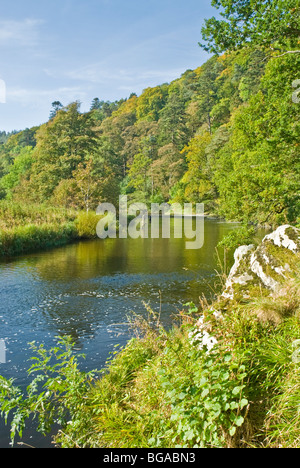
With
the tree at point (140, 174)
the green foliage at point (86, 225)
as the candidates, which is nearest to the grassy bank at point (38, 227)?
the green foliage at point (86, 225)

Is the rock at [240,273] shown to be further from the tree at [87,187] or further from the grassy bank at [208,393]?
the tree at [87,187]

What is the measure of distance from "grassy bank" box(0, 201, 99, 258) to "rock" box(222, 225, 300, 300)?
14.0 meters

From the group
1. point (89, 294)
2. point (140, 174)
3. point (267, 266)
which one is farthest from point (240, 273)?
point (140, 174)

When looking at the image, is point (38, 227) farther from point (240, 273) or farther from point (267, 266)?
point (267, 266)

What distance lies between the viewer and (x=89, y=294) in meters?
10.5

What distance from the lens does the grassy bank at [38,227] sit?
17.7m

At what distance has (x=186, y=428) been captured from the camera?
111 inches

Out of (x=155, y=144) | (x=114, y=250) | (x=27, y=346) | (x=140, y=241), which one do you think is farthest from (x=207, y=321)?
(x=155, y=144)

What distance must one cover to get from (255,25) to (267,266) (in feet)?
29.6

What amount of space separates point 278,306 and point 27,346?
4785 millimetres

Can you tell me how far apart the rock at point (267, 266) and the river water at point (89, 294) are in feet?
3.17

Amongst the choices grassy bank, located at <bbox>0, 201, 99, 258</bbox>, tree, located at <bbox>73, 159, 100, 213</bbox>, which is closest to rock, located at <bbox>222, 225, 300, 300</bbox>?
grassy bank, located at <bbox>0, 201, 99, 258</bbox>

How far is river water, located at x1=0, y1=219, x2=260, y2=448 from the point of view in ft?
22.1
